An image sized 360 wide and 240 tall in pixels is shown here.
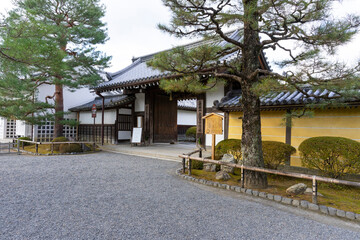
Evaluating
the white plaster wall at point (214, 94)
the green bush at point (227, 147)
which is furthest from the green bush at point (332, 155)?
the white plaster wall at point (214, 94)

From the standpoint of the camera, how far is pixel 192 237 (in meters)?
2.70

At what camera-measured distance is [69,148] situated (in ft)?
32.9

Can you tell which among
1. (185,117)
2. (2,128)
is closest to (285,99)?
(185,117)

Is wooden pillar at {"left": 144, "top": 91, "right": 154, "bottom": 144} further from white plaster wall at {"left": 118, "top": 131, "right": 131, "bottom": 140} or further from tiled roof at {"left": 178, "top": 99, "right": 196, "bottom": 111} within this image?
tiled roof at {"left": 178, "top": 99, "right": 196, "bottom": 111}

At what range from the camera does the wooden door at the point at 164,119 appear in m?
13.4

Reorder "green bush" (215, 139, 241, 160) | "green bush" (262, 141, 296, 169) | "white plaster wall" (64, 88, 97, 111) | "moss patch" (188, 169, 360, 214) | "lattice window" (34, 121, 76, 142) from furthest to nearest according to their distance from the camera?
"white plaster wall" (64, 88, 97, 111), "lattice window" (34, 121, 76, 142), "green bush" (215, 139, 241, 160), "green bush" (262, 141, 296, 169), "moss patch" (188, 169, 360, 214)

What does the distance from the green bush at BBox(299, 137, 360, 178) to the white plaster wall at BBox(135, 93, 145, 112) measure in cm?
961

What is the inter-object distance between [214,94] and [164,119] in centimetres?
496

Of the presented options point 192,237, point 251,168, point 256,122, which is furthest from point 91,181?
point 256,122

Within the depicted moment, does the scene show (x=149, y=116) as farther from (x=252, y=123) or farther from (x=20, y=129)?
(x=20, y=129)

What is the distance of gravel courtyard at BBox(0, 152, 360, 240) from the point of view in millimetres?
2793

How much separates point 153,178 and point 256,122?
3042 mm

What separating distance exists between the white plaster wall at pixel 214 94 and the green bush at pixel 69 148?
6.67m

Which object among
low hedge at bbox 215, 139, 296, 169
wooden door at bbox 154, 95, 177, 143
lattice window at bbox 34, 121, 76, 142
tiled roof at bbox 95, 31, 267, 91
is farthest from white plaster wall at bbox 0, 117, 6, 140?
low hedge at bbox 215, 139, 296, 169
